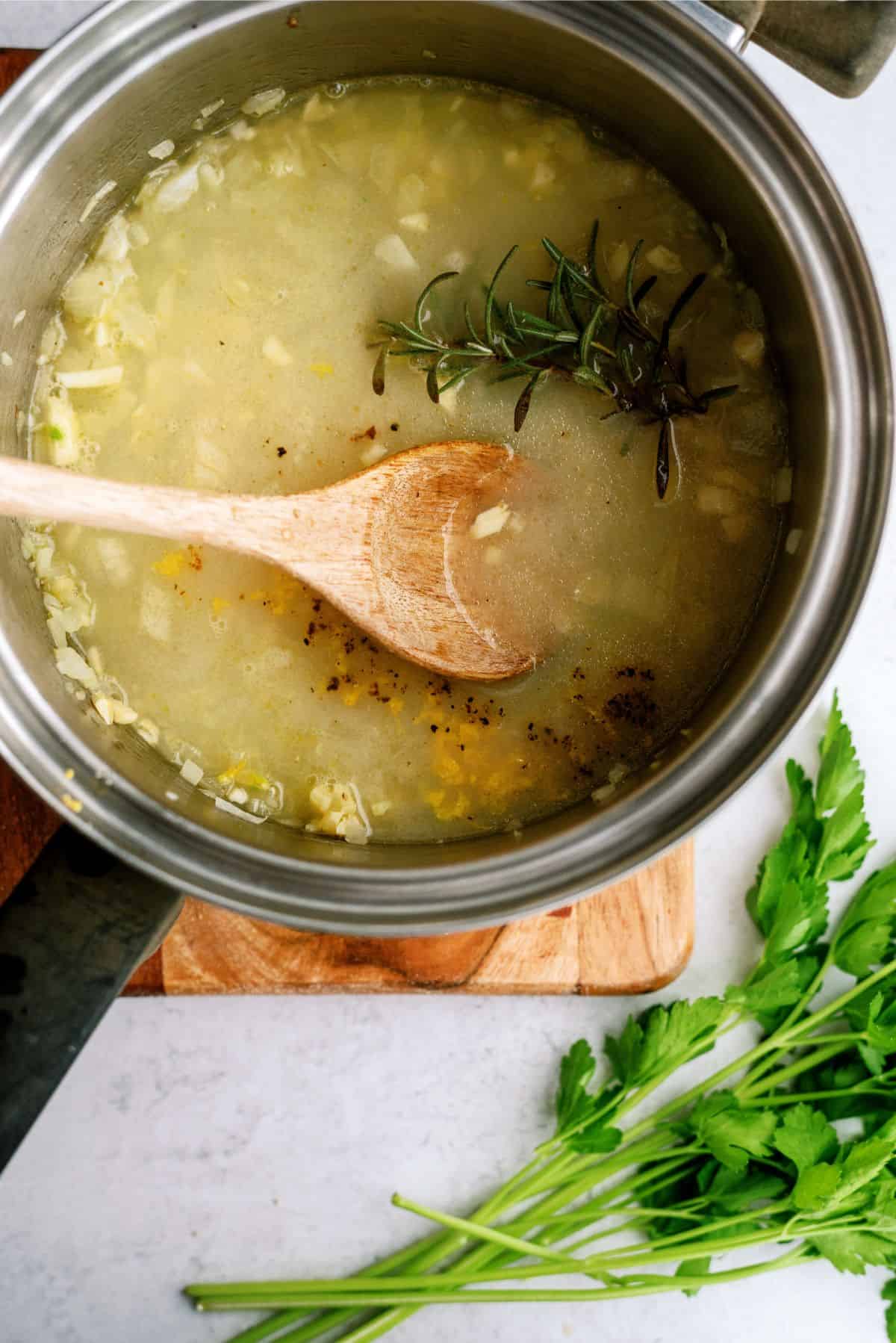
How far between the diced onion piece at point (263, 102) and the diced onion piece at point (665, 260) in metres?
0.48

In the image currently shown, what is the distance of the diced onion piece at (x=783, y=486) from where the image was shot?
1.29 meters

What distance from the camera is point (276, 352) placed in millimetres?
1353

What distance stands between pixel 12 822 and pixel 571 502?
0.76m

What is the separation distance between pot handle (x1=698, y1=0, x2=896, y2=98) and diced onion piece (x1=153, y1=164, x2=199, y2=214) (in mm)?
612

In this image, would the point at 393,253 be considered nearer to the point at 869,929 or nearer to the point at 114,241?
the point at 114,241

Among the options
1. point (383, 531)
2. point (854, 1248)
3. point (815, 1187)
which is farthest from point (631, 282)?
point (854, 1248)

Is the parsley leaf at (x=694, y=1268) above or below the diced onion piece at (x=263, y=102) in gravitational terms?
below

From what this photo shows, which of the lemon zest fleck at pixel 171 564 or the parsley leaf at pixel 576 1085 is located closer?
the lemon zest fleck at pixel 171 564

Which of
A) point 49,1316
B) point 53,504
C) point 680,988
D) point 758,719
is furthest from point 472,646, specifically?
point 49,1316

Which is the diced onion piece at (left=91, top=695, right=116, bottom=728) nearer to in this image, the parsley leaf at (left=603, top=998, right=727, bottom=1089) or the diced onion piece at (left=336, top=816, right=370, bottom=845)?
the diced onion piece at (left=336, top=816, right=370, bottom=845)

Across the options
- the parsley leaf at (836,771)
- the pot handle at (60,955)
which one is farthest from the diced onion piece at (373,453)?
the parsley leaf at (836,771)

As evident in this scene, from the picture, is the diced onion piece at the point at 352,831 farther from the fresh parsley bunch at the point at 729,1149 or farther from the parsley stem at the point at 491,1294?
the parsley stem at the point at 491,1294

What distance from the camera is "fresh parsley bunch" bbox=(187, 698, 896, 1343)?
1.49 metres

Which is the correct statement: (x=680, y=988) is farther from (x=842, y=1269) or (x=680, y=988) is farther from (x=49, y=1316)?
(x=49, y=1316)
